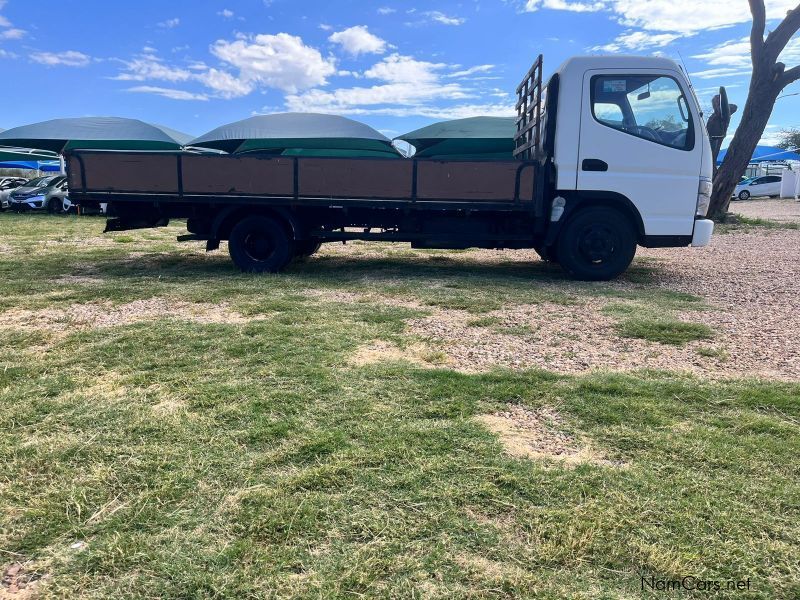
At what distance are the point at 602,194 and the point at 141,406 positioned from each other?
6593 mm

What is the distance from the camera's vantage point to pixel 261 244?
27.9 feet

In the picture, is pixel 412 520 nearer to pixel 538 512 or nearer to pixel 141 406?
pixel 538 512

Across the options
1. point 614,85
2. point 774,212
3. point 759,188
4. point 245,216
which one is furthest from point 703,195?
point 759,188

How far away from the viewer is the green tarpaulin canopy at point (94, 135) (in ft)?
74.8

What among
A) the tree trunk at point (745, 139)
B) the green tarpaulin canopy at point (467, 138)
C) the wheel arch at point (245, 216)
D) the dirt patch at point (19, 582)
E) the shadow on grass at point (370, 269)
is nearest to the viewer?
the dirt patch at point (19, 582)

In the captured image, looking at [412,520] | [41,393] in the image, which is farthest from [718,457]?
[41,393]

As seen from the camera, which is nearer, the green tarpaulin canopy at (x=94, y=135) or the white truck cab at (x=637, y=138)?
the white truck cab at (x=637, y=138)

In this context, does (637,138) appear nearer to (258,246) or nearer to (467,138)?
(258,246)

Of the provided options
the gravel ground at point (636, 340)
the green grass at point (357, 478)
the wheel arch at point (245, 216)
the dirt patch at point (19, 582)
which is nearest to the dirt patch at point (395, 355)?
the gravel ground at point (636, 340)

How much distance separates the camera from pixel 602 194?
25.9 feet

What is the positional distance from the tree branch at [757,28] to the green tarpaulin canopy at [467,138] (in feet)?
22.9

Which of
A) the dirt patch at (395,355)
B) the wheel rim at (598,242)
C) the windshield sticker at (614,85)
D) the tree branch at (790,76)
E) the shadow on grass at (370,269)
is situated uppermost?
the tree branch at (790,76)

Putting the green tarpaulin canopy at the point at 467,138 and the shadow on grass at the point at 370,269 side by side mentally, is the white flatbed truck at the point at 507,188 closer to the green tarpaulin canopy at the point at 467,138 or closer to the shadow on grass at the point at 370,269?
the shadow on grass at the point at 370,269

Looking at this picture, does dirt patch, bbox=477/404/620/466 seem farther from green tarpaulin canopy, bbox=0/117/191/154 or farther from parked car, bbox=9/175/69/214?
green tarpaulin canopy, bbox=0/117/191/154
